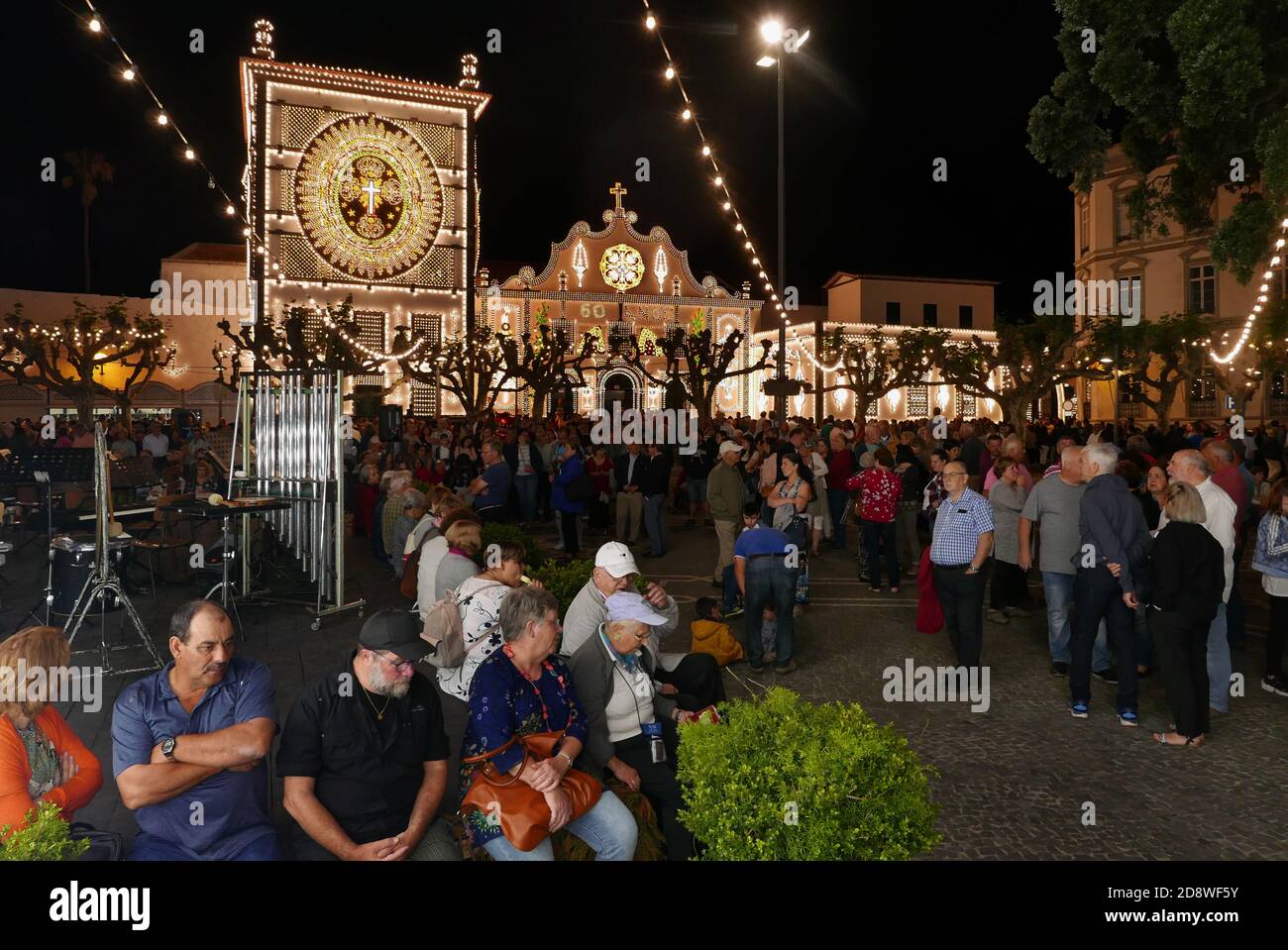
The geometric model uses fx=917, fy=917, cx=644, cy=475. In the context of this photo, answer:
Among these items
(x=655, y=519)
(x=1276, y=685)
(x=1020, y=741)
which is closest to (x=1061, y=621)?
(x=1276, y=685)

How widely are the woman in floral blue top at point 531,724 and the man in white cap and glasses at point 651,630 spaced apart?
2.92ft

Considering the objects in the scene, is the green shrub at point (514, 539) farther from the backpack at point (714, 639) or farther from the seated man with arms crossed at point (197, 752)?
the seated man with arms crossed at point (197, 752)

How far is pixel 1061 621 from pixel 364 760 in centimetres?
599

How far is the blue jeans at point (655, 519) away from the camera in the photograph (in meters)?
13.7

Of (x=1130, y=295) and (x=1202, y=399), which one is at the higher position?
(x=1130, y=295)

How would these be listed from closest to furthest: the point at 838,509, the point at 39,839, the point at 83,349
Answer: the point at 39,839 → the point at 838,509 → the point at 83,349

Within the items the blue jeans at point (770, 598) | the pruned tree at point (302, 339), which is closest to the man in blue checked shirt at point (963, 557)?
the blue jeans at point (770, 598)

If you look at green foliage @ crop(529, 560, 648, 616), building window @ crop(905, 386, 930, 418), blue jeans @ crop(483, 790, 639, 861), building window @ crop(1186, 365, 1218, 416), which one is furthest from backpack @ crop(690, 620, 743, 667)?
building window @ crop(905, 386, 930, 418)

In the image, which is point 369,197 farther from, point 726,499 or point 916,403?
point 726,499

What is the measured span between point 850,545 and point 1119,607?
8.29 meters

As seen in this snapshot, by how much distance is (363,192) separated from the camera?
42.8 meters

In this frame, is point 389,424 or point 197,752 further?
point 389,424

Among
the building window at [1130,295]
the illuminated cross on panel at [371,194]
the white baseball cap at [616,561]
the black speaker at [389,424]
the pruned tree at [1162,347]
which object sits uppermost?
the illuminated cross on panel at [371,194]

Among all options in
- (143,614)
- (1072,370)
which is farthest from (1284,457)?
(143,614)
